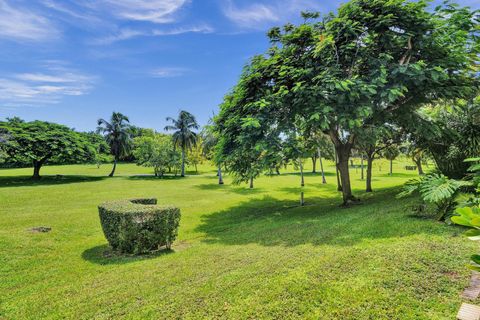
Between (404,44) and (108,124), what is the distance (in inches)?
1786

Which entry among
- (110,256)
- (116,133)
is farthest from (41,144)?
(110,256)

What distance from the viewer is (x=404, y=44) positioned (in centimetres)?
1189

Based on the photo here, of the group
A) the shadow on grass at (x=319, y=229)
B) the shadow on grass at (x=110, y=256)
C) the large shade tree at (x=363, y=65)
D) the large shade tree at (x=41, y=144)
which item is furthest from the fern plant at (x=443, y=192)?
the large shade tree at (x=41, y=144)

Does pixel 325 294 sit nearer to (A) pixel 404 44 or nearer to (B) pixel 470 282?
(B) pixel 470 282

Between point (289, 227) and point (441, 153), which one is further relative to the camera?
point (441, 153)

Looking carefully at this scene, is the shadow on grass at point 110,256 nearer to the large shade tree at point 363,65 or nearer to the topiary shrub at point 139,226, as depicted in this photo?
the topiary shrub at point 139,226

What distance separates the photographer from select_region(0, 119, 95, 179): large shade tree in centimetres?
→ 3231

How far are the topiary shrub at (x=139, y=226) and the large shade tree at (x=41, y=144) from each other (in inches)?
1154

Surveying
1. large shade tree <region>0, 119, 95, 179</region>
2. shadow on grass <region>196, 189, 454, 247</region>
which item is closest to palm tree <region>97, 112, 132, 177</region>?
large shade tree <region>0, 119, 95, 179</region>

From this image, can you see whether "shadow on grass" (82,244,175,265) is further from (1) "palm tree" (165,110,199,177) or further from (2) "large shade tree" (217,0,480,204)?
(1) "palm tree" (165,110,199,177)

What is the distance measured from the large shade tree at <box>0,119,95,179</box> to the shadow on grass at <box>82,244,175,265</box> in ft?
93.4

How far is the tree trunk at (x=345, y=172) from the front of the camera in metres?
15.1

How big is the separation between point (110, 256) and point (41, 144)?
33960 millimetres

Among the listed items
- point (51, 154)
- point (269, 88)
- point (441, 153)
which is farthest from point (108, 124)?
point (441, 153)
